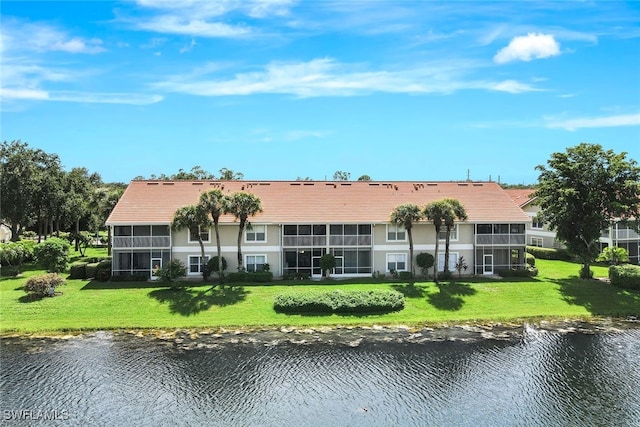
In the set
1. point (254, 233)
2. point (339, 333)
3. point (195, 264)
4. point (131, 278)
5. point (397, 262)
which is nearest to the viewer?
point (339, 333)

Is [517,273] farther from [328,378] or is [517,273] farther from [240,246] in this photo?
[328,378]

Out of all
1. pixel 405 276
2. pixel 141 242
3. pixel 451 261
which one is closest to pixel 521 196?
pixel 451 261

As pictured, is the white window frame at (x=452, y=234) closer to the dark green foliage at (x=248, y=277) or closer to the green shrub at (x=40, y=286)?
the dark green foliage at (x=248, y=277)

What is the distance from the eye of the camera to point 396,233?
148 feet

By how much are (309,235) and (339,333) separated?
13794 mm

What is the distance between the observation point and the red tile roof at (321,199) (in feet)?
144

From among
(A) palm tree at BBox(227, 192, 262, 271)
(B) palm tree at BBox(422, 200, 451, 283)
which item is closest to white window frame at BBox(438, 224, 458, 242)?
(B) palm tree at BBox(422, 200, 451, 283)

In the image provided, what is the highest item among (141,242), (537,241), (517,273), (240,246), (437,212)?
(437,212)

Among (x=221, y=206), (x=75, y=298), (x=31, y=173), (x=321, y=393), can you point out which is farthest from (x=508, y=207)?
(x=31, y=173)

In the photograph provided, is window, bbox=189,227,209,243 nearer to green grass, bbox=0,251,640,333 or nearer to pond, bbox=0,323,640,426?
green grass, bbox=0,251,640,333

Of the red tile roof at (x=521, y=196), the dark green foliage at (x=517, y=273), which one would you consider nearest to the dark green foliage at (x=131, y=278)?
the dark green foliage at (x=517, y=273)

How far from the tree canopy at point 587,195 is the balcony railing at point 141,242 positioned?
32824 millimetres

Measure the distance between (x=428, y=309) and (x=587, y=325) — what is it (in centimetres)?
1036

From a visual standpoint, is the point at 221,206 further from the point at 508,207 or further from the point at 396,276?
the point at 508,207
